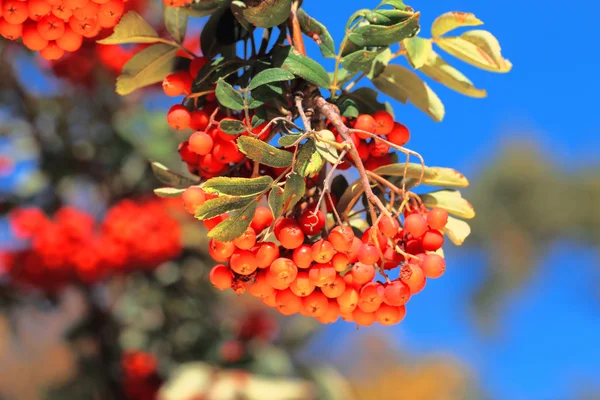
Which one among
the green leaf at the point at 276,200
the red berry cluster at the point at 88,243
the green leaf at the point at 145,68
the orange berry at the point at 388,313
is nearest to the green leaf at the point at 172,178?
the green leaf at the point at 145,68

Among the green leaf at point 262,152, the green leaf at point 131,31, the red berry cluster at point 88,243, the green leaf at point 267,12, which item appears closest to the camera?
the green leaf at point 262,152

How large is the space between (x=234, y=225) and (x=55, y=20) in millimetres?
380

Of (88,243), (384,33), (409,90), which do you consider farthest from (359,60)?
(88,243)

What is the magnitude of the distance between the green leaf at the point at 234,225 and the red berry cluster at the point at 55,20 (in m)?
0.32

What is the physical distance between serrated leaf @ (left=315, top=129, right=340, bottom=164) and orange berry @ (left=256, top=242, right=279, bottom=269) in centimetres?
13

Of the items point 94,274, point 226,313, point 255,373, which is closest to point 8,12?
point 94,274

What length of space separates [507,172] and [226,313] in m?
17.8

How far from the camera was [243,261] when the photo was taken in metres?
0.82

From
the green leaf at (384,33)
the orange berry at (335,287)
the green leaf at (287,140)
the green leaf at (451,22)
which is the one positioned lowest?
the orange berry at (335,287)

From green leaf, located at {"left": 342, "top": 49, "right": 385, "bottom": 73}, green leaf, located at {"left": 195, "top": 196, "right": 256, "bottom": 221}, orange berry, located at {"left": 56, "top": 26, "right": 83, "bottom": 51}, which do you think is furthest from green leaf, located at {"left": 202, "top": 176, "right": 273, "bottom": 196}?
orange berry, located at {"left": 56, "top": 26, "right": 83, "bottom": 51}

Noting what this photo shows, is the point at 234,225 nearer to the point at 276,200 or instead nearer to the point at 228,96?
the point at 276,200

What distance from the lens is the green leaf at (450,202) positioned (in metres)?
0.95

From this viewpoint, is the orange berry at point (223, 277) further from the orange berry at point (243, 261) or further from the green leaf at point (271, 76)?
the green leaf at point (271, 76)

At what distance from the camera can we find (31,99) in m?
3.12
